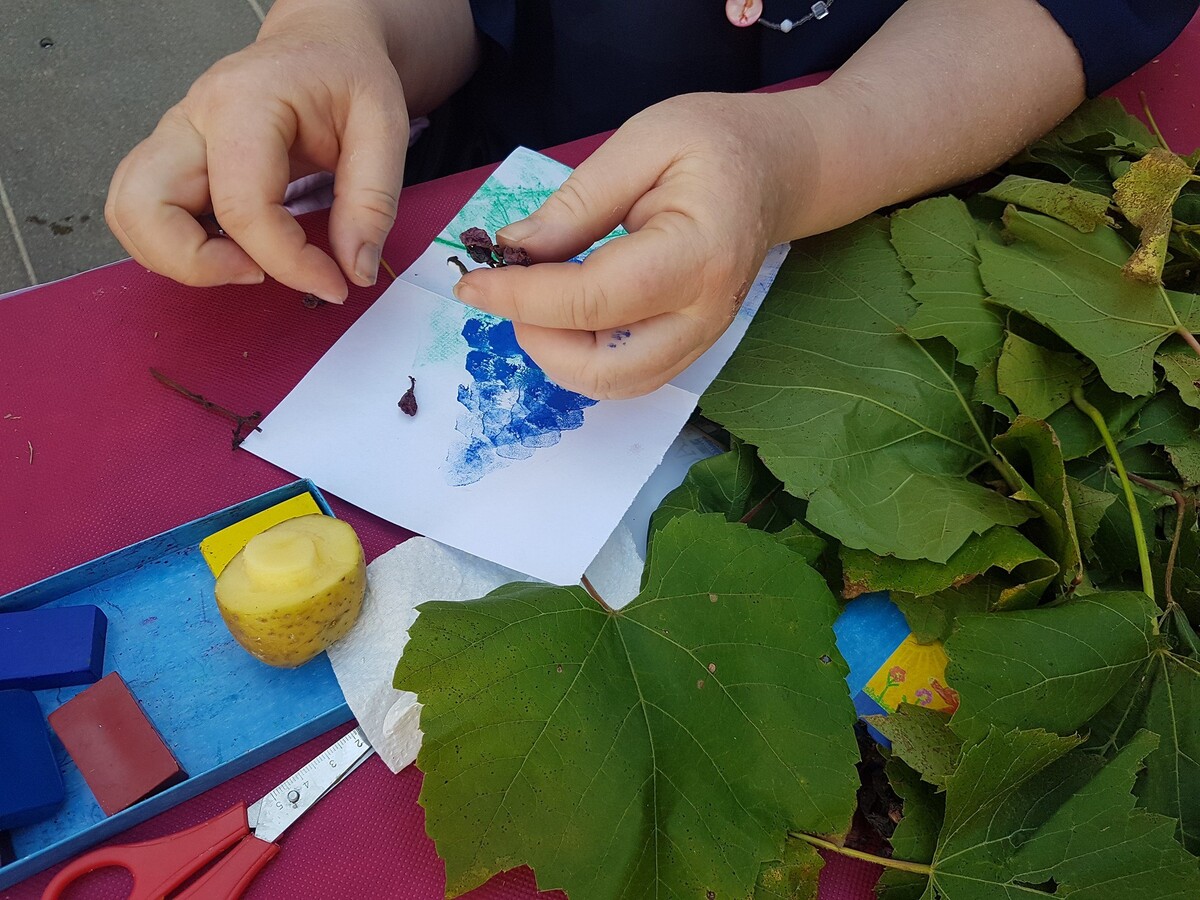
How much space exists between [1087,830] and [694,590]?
0.29 metres

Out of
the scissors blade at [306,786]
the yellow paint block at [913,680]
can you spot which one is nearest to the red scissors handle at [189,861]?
the scissors blade at [306,786]

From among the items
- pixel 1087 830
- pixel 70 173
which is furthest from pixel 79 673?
pixel 70 173

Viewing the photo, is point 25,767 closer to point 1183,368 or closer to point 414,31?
point 414,31

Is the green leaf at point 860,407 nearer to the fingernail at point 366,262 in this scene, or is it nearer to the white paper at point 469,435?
the white paper at point 469,435

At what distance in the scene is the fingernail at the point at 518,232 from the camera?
0.62 m

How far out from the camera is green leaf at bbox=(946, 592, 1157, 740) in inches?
22.7

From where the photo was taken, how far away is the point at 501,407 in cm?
76

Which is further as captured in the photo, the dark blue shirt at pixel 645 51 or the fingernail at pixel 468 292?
the dark blue shirt at pixel 645 51

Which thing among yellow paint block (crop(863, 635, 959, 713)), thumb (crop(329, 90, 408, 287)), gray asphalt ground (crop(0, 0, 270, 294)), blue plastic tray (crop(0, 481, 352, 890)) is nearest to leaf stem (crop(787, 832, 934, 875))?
yellow paint block (crop(863, 635, 959, 713))

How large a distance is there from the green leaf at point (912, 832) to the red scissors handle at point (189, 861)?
0.41m

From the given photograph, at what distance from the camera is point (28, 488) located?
0.68 metres

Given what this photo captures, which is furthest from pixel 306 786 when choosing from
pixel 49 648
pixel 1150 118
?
pixel 1150 118

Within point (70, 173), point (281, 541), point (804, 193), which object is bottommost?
point (70, 173)

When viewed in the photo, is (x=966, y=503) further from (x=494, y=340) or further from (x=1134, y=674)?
(x=494, y=340)
